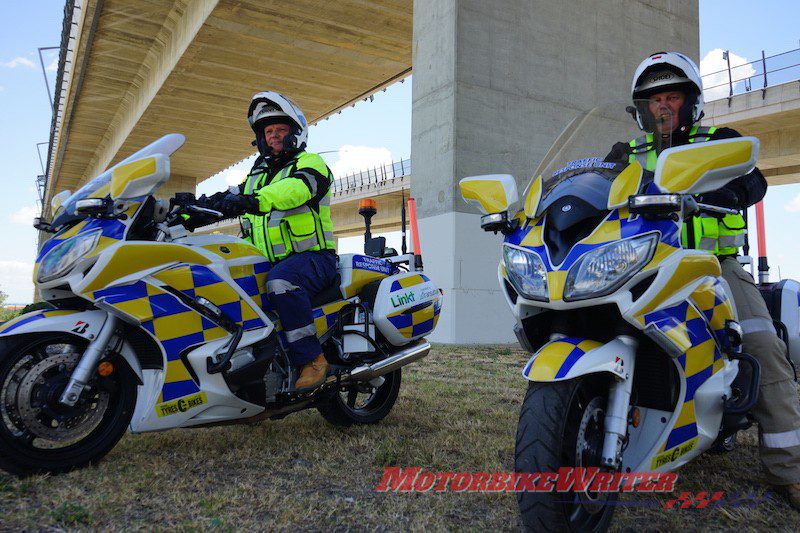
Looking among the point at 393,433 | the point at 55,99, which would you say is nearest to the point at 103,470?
the point at 393,433

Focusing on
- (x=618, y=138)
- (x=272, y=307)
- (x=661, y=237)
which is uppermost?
(x=618, y=138)

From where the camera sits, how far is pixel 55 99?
998 inches

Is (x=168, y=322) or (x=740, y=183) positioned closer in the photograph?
(x=740, y=183)

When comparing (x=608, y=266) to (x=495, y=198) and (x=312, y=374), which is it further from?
(x=312, y=374)

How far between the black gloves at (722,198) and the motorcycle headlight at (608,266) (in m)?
0.71

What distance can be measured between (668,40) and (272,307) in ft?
35.8

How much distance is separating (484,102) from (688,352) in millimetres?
7663

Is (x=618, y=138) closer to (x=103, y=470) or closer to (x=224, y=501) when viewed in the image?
(x=224, y=501)

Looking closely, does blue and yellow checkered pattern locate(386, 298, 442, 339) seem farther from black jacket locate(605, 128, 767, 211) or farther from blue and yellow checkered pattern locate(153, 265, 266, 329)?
black jacket locate(605, 128, 767, 211)

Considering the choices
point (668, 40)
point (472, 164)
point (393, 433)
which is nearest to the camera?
point (393, 433)

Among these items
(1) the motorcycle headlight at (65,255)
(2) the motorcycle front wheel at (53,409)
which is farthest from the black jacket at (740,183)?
(2) the motorcycle front wheel at (53,409)

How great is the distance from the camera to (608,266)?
1.99 meters

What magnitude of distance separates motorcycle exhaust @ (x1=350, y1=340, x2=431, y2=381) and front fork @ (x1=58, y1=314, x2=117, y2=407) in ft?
4.36

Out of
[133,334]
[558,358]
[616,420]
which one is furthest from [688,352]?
[133,334]
